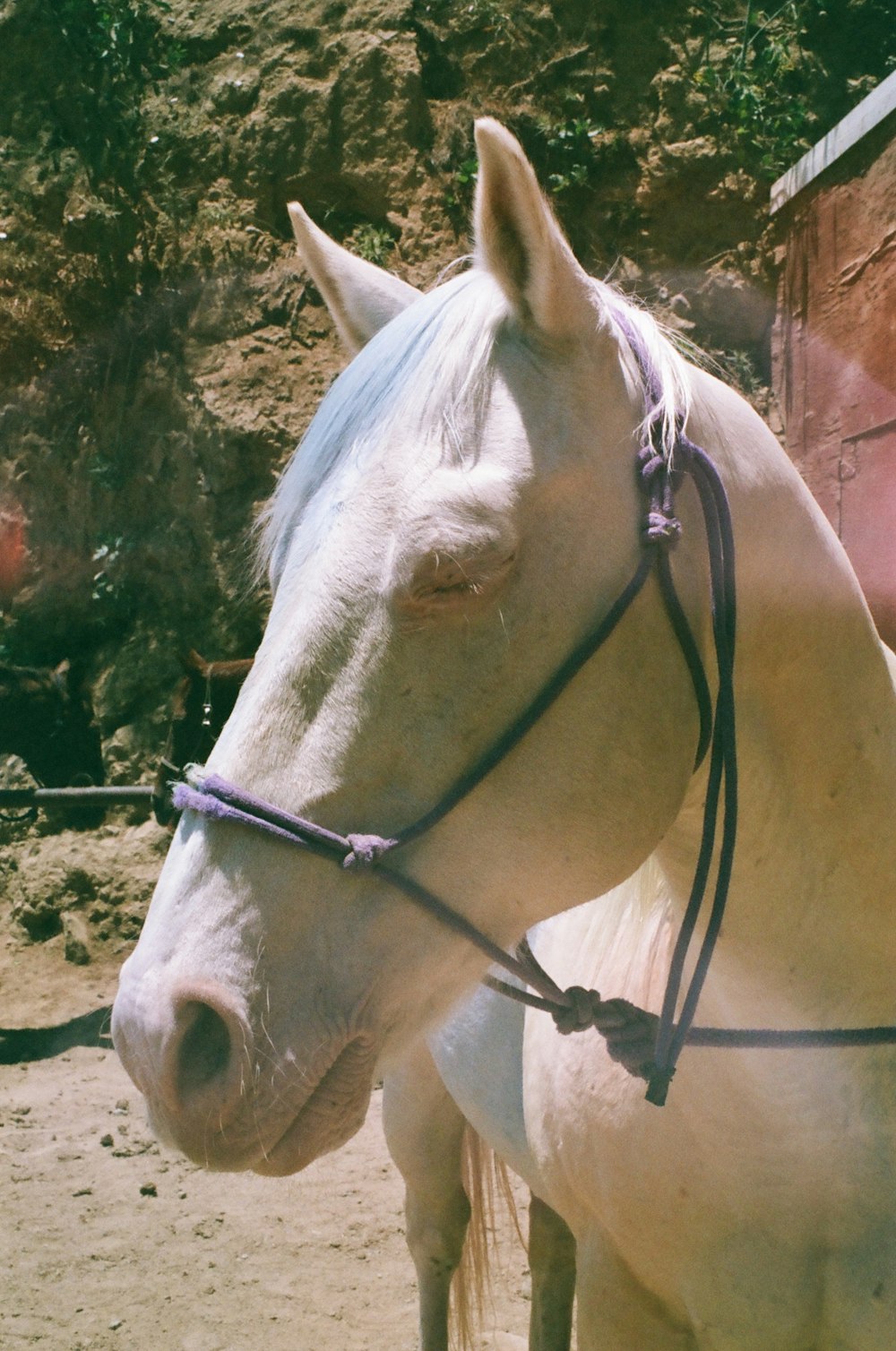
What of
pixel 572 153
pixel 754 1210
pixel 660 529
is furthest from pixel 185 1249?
pixel 572 153

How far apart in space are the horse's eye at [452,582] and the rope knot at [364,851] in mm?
221

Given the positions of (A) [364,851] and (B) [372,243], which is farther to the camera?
(B) [372,243]

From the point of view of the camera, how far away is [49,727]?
22.1 ft

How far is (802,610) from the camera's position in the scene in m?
1.29

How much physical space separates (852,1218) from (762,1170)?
111 millimetres

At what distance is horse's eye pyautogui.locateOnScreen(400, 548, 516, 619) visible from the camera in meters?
1.08

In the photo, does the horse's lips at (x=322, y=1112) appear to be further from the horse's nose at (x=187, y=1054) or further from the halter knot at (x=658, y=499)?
the halter knot at (x=658, y=499)

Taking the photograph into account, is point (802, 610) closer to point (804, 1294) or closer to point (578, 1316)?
point (804, 1294)

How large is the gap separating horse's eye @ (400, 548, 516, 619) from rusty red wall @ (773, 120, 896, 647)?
9.78 ft

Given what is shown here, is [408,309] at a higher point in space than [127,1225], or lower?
higher

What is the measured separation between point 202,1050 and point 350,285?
103 centimetres

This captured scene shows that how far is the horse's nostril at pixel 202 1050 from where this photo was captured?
103 centimetres

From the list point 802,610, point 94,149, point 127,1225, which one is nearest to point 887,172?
point 802,610

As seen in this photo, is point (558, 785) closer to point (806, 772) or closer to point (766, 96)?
point (806, 772)
